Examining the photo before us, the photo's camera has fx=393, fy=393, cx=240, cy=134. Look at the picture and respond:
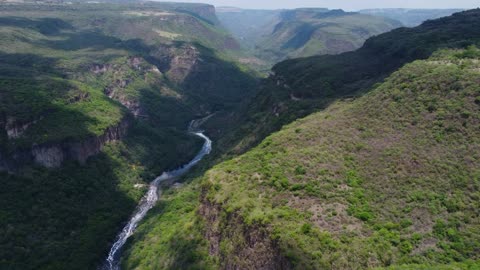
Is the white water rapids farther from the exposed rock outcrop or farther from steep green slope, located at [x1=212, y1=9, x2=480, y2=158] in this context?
the exposed rock outcrop

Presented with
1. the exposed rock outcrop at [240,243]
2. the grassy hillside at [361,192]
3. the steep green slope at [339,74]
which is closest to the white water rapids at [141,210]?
the grassy hillside at [361,192]

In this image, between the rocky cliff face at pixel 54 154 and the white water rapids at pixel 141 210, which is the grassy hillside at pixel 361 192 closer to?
the white water rapids at pixel 141 210

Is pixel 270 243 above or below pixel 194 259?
above

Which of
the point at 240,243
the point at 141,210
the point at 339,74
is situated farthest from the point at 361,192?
the point at 141,210

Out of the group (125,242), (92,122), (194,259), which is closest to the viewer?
(194,259)

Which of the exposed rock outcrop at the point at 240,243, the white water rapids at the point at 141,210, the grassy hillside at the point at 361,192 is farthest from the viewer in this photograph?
the white water rapids at the point at 141,210

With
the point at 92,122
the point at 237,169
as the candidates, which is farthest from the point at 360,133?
the point at 92,122

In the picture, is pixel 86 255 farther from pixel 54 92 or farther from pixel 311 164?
pixel 54 92
